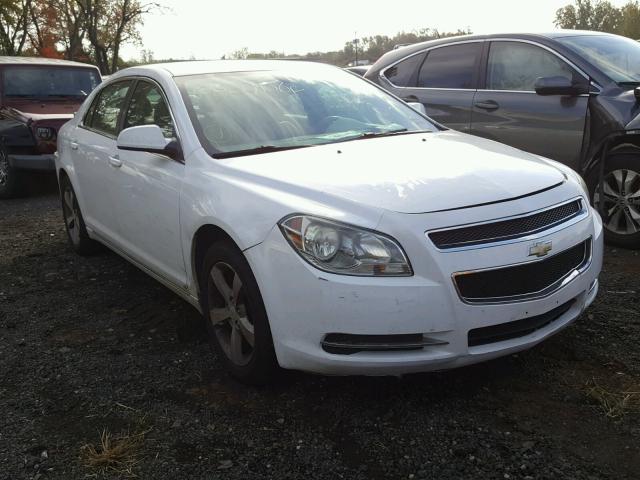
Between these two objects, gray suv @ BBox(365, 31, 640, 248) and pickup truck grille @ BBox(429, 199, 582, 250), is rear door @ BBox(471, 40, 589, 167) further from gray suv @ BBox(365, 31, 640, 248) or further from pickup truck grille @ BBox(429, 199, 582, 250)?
pickup truck grille @ BBox(429, 199, 582, 250)

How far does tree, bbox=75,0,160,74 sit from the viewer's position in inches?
1292

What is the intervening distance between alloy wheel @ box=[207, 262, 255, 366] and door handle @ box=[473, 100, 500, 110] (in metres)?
3.52

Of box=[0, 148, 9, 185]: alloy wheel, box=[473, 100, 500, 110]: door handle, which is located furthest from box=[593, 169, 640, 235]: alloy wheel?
box=[0, 148, 9, 185]: alloy wheel

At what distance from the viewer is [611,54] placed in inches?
216

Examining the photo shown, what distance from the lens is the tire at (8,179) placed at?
8555 millimetres

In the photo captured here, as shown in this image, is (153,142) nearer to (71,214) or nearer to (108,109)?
(108,109)

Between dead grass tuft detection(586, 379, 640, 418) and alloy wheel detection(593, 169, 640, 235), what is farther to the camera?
alloy wheel detection(593, 169, 640, 235)

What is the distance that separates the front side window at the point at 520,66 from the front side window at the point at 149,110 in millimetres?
3161

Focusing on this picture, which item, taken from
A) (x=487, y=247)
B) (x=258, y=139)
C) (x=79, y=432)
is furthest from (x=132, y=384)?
(x=487, y=247)

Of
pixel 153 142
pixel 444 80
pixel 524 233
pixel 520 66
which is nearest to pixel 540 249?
pixel 524 233

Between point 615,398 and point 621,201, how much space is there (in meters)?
2.58

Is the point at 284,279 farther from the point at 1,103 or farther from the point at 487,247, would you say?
the point at 1,103

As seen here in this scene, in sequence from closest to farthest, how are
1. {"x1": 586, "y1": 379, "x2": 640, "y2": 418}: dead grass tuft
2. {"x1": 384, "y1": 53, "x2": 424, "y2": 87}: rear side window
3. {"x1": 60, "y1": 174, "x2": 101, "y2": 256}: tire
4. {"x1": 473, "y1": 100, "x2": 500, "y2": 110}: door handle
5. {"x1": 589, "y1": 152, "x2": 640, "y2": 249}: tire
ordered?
{"x1": 586, "y1": 379, "x2": 640, "y2": 418}: dead grass tuft, {"x1": 589, "y1": 152, "x2": 640, "y2": 249}: tire, {"x1": 60, "y1": 174, "x2": 101, "y2": 256}: tire, {"x1": 473, "y1": 100, "x2": 500, "y2": 110}: door handle, {"x1": 384, "y1": 53, "x2": 424, "y2": 87}: rear side window

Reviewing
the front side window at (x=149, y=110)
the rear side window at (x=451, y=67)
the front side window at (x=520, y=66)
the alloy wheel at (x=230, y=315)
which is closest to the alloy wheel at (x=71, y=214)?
the front side window at (x=149, y=110)
